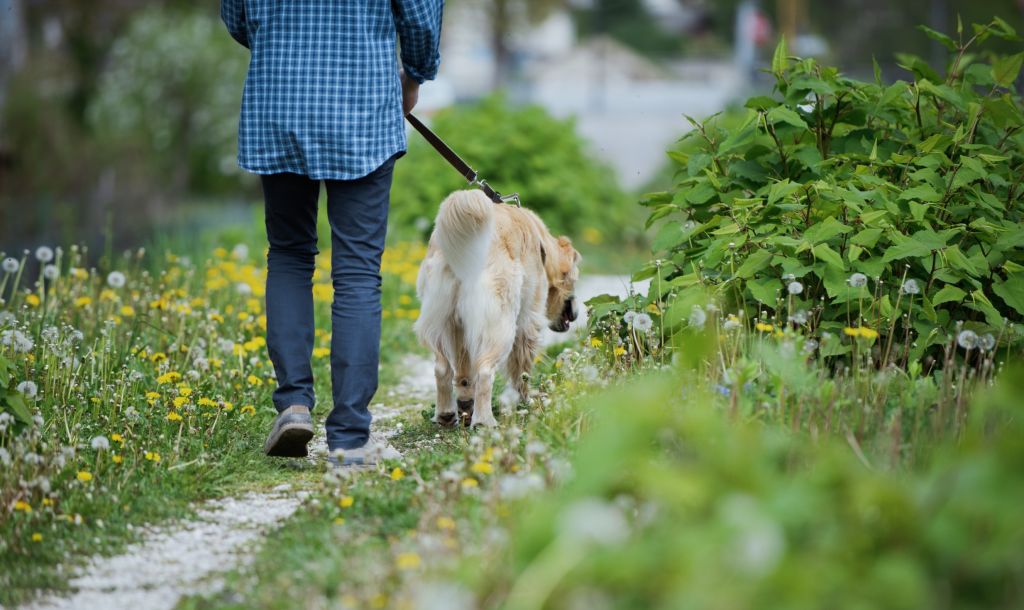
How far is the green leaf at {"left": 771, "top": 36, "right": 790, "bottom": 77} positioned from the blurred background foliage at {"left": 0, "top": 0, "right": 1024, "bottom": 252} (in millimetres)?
4653

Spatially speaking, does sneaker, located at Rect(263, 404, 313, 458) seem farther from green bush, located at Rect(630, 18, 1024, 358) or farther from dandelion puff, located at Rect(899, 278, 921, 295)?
dandelion puff, located at Rect(899, 278, 921, 295)

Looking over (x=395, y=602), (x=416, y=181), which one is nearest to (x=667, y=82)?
(x=416, y=181)

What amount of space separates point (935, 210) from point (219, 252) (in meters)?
4.57

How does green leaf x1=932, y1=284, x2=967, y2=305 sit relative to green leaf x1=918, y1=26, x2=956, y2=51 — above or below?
below

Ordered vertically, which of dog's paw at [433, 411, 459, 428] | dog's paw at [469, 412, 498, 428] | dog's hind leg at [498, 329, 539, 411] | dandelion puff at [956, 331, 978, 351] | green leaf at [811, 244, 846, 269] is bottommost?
dog's paw at [433, 411, 459, 428]

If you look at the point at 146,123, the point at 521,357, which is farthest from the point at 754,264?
the point at 146,123

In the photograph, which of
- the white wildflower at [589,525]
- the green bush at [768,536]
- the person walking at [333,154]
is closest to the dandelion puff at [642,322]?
the person walking at [333,154]

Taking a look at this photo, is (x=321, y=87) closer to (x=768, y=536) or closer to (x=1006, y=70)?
(x=768, y=536)

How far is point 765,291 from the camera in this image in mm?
4066

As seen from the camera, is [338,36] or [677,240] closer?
[338,36]

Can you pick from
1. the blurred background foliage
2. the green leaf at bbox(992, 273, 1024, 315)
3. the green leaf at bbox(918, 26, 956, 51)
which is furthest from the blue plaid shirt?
the blurred background foliage

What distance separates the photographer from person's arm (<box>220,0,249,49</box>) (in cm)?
401

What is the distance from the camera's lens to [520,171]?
10445 mm

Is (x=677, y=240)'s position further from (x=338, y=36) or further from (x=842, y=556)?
(x=842, y=556)
